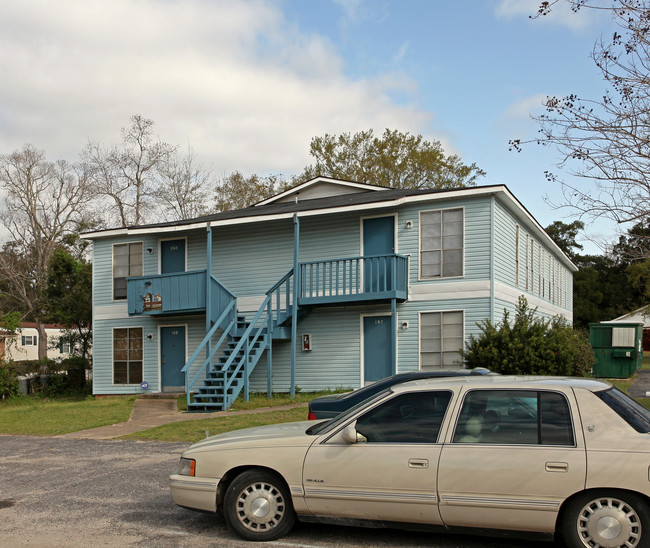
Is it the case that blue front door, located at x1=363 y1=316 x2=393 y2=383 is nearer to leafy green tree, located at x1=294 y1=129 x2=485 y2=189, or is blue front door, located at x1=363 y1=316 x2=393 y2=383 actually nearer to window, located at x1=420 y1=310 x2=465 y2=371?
window, located at x1=420 y1=310 x2=465 y2=371

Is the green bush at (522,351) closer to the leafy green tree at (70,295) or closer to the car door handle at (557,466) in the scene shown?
the car door handle at (557,466)

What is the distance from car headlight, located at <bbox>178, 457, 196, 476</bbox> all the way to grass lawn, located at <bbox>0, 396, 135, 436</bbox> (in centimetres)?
918

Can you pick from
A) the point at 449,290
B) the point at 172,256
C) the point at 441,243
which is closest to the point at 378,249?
the point at 441,243

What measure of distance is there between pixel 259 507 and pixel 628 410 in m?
3.14

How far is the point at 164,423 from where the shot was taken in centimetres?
1528

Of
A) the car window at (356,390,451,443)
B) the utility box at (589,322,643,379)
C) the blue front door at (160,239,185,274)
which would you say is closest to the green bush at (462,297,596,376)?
the utility box at (589,322,643,379)

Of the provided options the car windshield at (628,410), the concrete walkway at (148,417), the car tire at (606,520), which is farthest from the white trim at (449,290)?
the car tire at (606,520)

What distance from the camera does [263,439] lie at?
6.13 meters

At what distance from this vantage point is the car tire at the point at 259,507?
5.91m

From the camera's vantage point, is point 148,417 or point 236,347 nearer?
point 148,417

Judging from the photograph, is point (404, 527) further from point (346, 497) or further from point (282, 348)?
point (282, 348)

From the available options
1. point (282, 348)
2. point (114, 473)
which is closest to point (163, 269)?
point (282, 348)

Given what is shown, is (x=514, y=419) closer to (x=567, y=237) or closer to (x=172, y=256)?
(x=172, y=256)

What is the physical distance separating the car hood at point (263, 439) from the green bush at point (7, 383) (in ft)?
67.8
